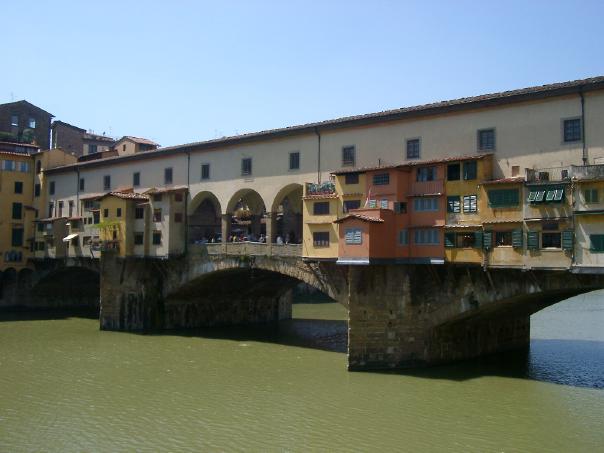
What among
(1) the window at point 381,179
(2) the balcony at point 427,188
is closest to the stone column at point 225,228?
(1) the window at point 381,179

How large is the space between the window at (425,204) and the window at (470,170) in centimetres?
195

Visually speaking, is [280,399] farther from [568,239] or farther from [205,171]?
[205,171]

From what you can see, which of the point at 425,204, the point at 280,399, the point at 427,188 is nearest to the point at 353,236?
Answer: the point at 425,204

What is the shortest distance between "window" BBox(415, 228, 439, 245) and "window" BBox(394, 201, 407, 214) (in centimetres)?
129

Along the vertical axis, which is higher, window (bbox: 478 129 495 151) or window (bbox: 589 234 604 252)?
window (bbox: 478 129 495 151)

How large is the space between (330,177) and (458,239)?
367 inches

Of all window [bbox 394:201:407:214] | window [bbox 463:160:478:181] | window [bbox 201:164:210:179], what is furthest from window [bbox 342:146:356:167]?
window [bbox 201:164:210:179]

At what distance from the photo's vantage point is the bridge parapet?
38875 mm

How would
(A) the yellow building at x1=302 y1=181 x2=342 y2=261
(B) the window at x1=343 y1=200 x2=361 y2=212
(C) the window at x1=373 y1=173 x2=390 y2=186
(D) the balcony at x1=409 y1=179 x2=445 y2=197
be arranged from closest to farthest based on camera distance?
(D) the balcony at x1=409 y1=179 x2=445 y2=197, (C) the window at x1=373 y1=173 x2=390 y2=186, (B) the window at x1=343 y1=200 x2=361 y2=212, (A) the yellow building at x1=302 y1=181 x2=342 y2=261

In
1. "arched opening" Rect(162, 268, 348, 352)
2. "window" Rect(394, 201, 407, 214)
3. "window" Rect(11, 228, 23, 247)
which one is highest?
"window" Rect(394, 201, 407, 214)

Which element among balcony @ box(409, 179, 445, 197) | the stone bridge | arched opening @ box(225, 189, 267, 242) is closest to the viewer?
the stone bridge

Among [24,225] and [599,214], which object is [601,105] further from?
[24,225]

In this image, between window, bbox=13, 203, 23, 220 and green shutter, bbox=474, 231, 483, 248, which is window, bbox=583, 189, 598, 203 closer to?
→ green shutter, bbox=474, 231, 483, 248

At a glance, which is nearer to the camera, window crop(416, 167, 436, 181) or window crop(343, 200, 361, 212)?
window crop(416, 167, 436, 181)
